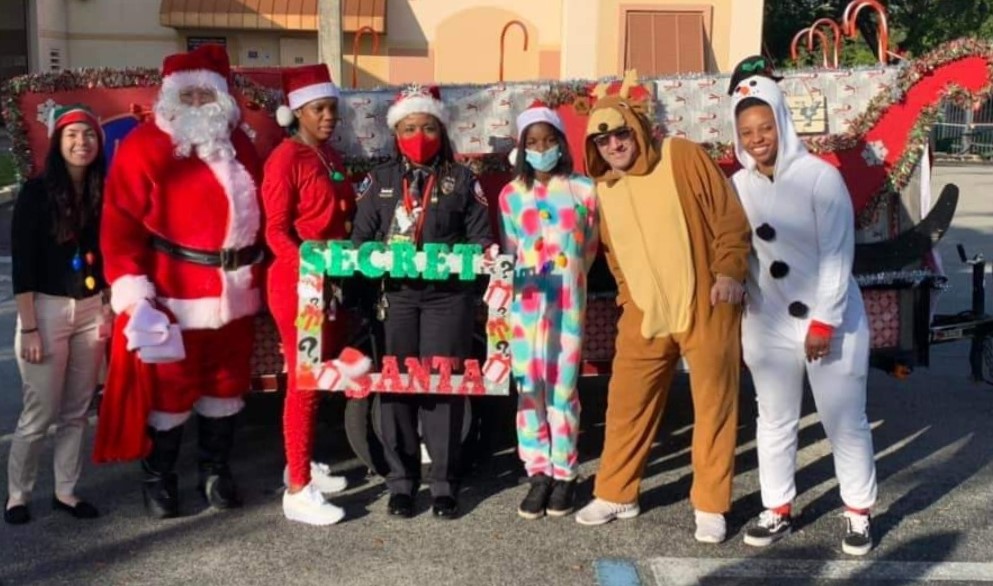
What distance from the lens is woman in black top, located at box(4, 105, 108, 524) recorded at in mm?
4289

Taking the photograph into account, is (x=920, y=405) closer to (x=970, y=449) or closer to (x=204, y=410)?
(x=970, y=449)

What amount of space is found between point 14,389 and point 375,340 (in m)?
3.27

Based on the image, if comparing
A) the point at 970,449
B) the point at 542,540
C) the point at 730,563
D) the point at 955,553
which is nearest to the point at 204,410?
the point at 542,540

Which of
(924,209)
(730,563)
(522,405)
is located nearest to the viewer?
(730,563)

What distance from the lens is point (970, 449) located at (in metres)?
5.70

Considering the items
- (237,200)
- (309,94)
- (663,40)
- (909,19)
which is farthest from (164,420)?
(909,19)

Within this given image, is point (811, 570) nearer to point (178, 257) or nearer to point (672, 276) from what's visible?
point (672, 276)

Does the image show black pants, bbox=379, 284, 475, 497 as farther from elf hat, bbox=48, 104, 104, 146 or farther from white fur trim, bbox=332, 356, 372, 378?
elf hat, bbox=48, 104, 104, 146

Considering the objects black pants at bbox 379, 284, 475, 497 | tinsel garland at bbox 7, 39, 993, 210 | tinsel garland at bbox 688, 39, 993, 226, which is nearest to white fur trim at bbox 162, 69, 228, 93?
tinsel garland at bbox 7, 39, 993, 210

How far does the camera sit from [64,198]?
4.31 m

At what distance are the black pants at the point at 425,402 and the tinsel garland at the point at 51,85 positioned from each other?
1285 mm

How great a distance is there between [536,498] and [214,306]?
159cm

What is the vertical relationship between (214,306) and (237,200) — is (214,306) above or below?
below

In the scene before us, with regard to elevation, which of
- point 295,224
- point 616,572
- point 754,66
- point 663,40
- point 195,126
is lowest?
point 616,572
